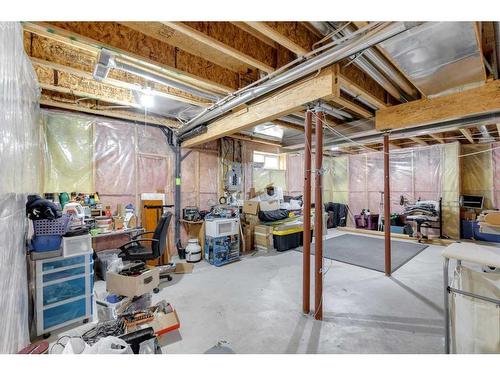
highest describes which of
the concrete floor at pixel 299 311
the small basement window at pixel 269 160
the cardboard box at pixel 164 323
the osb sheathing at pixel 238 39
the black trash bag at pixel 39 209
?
the osb sheathing at pixel 238 39

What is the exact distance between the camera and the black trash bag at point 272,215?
4.84 metres

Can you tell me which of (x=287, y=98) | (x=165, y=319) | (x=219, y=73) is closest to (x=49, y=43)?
(x=219, y=73)

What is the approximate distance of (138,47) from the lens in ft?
6.59

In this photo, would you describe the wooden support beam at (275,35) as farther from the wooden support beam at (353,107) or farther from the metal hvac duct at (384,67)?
the wooden support beam at (353,107)

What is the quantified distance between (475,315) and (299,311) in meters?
1.52

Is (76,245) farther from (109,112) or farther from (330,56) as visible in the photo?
(330,56)

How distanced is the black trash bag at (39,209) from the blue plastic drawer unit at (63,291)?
412 mm

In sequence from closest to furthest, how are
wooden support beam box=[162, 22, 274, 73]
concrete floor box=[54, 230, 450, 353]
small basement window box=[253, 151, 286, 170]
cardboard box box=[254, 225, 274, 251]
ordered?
wooden support beam box=[162, 22, 274, 73] → concrete floor box=[54, 230, 450, 353] → cardboard box box=[254, 225, 274, 251] → small basement window box=[253, 151, 286, 170]

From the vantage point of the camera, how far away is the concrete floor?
191 centimetres

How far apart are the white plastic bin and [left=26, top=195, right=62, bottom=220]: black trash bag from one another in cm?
26

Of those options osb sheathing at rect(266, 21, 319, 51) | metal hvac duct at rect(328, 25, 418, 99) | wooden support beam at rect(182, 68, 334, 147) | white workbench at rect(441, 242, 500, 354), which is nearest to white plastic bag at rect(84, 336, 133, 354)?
white workbench at rect(441, 242, 500, 354)

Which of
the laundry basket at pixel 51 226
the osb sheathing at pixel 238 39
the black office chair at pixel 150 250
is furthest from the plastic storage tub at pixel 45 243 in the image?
the osb sheathing at pixel 238 39

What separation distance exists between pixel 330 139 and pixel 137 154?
3757 mm

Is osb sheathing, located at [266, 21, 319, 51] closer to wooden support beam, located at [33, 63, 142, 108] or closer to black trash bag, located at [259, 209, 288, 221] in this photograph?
wooden support beam, located at [33, 63, 142, 108]
